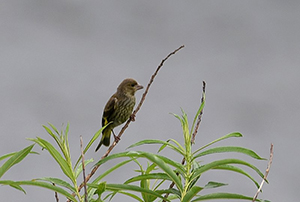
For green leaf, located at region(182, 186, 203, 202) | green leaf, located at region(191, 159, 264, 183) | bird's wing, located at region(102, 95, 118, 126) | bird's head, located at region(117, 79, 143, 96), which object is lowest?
green leaf, located at region(182, 186, 203, 202)

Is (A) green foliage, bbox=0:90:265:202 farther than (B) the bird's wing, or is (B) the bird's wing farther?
(B) the bird's wing

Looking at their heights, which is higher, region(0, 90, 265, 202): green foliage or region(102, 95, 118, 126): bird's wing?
region(102, 95, 118, 126): bird's wing

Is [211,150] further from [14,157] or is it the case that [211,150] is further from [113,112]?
[113,112]

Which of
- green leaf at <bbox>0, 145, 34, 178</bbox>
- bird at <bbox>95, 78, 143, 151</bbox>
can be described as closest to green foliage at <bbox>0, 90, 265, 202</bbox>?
green leaf at <bbox>0, 145, 34, 178</bbox>

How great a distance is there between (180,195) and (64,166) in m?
0.16

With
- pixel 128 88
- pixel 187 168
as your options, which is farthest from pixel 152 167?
pixel 128 88

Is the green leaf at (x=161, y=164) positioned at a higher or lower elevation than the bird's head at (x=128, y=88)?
lower

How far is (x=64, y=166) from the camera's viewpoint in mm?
620

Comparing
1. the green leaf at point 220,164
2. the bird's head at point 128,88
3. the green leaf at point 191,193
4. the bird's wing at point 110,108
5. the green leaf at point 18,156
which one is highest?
the bird's head at point 128,88

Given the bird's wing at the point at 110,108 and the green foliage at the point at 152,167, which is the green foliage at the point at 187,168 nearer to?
the green foliage at the point at 152,167

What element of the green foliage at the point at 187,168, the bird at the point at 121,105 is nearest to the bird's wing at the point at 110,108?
the bird at the point at 121,105

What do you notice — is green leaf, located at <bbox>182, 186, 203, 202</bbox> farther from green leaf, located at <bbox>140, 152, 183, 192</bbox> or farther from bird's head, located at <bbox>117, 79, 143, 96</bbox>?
bird's head, located at <bbox>117, 79, 143, 96</bbox>

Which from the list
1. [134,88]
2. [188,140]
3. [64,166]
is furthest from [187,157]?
[134,88]

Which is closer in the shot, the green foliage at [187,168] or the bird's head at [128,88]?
the green foliage at [187,168]
